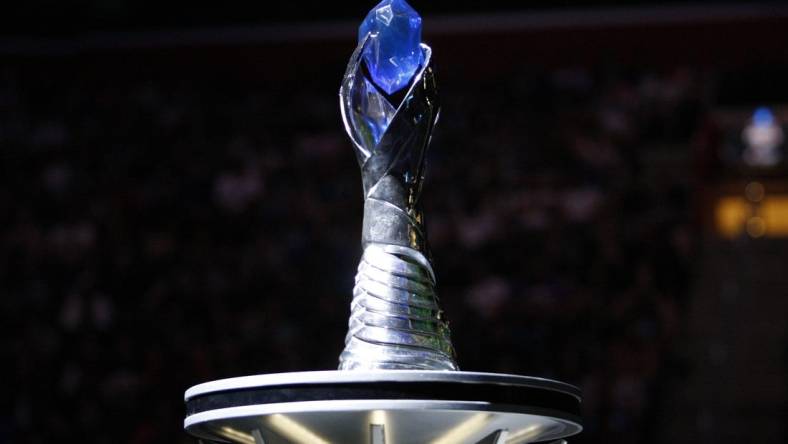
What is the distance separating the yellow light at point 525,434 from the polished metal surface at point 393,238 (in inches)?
4.3

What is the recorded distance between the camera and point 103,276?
25.4 ft

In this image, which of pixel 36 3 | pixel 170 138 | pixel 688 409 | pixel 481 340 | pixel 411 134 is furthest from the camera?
pixel 170 138

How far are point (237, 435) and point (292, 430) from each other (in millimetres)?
103

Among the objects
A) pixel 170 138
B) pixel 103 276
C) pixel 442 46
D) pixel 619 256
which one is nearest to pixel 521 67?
pixel 442 46

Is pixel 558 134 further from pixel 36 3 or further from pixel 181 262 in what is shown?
pixel 36 3

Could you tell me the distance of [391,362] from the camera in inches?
58.7

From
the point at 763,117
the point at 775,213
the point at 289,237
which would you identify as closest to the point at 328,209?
the point at 289,237

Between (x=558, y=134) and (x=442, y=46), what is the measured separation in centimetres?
86

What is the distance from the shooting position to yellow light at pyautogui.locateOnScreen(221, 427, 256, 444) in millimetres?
1561

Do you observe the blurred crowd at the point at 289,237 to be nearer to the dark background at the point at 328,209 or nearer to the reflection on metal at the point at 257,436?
the dark background at the point at 328,209

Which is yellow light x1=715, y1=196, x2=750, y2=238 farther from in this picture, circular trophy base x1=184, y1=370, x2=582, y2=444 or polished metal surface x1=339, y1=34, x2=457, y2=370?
circular trophy base x1=184, y1=370, x2=582, y2=444

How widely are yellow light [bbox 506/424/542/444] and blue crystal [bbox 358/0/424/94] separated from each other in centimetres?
44

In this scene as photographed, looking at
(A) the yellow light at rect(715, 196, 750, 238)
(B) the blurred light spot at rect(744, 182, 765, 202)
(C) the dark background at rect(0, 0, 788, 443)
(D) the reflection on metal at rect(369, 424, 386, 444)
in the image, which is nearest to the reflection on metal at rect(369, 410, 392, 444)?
(D) the reflection on metal at rect(369, 424, 386, 444)

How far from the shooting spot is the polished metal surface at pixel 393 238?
1.51m
